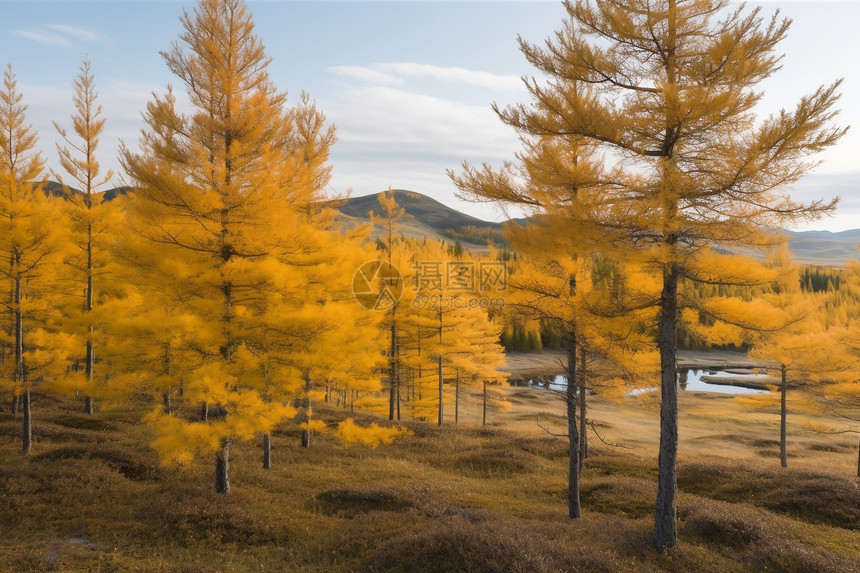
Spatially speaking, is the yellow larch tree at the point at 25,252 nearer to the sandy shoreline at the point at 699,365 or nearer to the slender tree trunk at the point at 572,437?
the slender tree trunk at the point at 572,437

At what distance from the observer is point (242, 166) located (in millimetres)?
11031

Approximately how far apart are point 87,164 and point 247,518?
60.1ft

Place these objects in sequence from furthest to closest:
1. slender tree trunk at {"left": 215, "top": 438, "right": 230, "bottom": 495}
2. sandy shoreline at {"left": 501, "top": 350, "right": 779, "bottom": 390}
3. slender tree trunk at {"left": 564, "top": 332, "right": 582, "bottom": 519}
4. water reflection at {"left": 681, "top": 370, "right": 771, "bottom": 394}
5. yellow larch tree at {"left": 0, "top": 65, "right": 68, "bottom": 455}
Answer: sandy shoreline at {"left": 501, "top": 350, "right": 779, "bottom": 390} < water reflection at {"left": 681, "top": 370, "right": 771, "bottom": 394} < yellow larch tree at {"left": 0, "top": 65, "right": 68, "bottom": 455} < slender tree trunk at {"left": 564, "top": 332, "right": 582, "bottom": 519} < slender tree trunk at {"left": 215, "top": 438, "right": 230, "bottom": 495}

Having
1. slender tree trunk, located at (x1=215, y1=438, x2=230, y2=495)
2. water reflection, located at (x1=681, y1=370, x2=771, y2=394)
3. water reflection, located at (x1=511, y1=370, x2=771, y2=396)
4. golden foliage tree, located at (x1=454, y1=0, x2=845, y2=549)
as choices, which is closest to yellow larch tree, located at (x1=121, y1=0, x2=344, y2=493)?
slender tree trunk, located at (x1=215, y1=438, x2=230, y2=495)

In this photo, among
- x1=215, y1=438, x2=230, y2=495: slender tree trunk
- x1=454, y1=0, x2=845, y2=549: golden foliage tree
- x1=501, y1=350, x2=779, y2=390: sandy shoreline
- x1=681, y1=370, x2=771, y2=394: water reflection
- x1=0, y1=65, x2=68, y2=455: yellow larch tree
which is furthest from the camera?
x1=501, y1=350, x2=779, y2=390: sandy shoreline

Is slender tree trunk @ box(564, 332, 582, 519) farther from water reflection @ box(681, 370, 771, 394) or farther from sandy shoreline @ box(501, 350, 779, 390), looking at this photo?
water reflection @ box(681, 370, 771, 394)

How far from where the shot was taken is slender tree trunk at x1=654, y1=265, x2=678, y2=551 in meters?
8.91

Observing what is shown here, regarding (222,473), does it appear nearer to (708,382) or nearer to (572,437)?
(572,437)

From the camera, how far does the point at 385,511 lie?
442 inches

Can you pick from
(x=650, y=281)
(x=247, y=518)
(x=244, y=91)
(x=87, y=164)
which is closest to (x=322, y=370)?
(x=247, y=518)

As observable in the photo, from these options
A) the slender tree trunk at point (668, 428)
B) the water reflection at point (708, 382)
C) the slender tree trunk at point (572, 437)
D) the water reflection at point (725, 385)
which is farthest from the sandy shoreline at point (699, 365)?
the slender tree trunk at point (668, 428)

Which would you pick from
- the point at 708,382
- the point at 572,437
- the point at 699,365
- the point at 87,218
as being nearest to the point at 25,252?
the point at 87,218

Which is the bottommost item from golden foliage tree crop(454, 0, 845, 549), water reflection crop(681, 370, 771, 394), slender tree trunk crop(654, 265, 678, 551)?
water reflection crop(681, 370, 771, 394)

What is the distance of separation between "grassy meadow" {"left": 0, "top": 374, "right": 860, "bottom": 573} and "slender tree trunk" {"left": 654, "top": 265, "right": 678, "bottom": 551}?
400 mm
